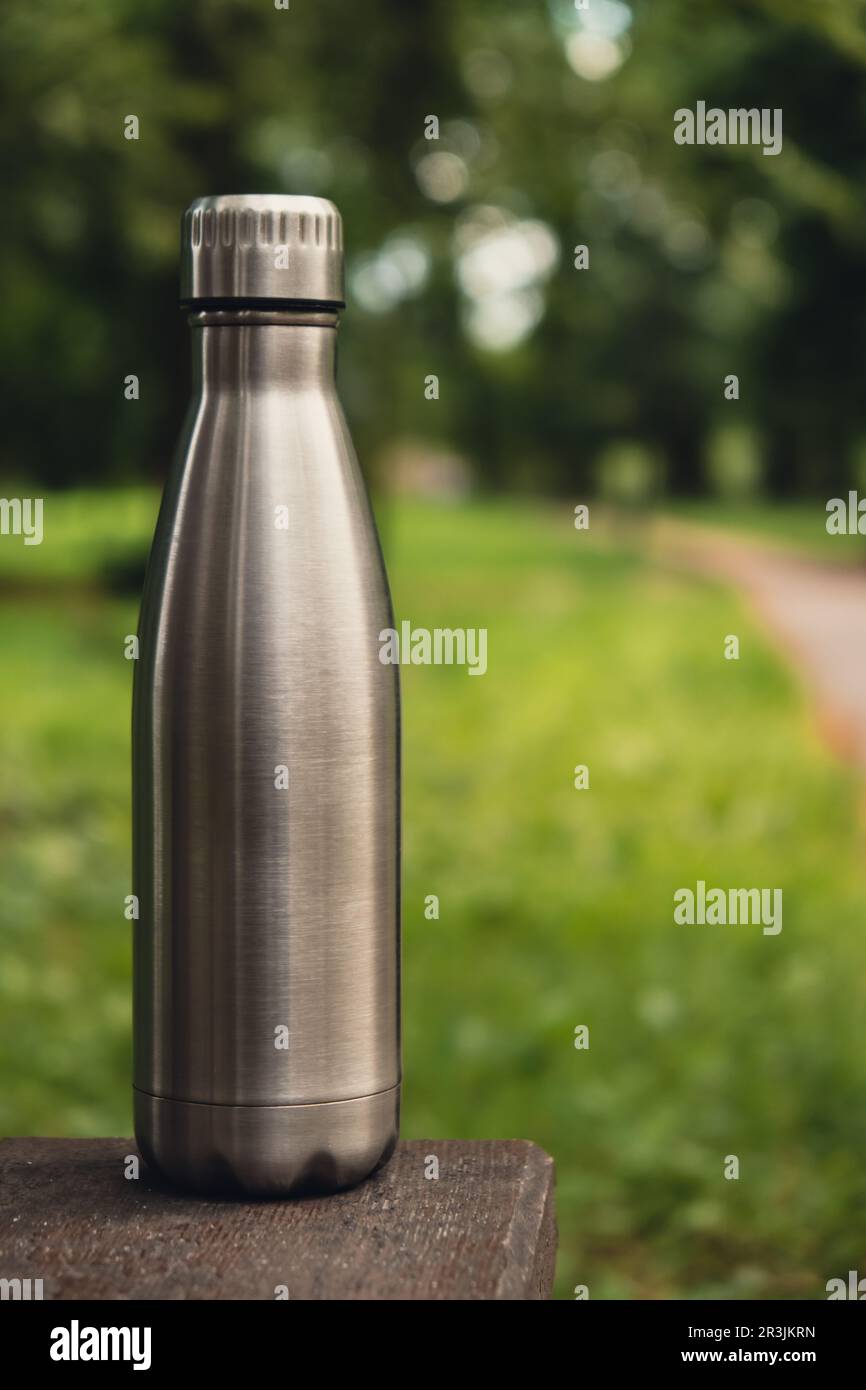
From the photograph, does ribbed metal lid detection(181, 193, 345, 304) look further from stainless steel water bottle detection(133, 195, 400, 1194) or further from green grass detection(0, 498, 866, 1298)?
green grass detection(0, 498, 866, 1298)

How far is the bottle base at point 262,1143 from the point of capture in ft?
5.21

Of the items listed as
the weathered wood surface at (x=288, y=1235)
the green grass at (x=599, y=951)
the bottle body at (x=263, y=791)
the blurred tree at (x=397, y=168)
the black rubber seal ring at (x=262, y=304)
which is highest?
the blurred tree at (x=397, y=168)

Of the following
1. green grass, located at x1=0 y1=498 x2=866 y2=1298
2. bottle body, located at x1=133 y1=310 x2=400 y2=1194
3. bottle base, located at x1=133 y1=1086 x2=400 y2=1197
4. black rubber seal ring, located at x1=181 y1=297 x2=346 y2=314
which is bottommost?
green grass, located at x1=0 y1=498 x2=866 y2=1298

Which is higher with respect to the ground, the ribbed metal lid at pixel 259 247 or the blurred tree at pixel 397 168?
the blurred tree at pixel 397 168

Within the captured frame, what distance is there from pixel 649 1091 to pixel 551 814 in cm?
362

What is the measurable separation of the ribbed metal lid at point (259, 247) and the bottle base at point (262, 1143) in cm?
79

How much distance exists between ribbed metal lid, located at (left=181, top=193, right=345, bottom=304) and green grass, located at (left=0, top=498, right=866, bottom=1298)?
948 mm

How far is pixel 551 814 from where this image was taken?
8625 millimetres

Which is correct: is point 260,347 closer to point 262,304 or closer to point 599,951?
point 262,304

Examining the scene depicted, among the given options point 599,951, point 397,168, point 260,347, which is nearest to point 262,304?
point 260,347

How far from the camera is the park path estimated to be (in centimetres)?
1075

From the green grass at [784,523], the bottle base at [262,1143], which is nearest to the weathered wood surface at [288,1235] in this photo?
the bottle base at [262,1143]

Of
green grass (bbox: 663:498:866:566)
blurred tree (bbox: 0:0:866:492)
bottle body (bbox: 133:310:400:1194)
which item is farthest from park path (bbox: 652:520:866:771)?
bottle body (bbox: 133:310:400:1194)

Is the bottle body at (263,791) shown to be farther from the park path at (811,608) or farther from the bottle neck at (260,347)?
the park path at (811,608)
